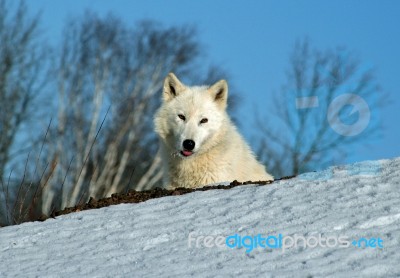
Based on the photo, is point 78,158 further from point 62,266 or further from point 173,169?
point 62,266

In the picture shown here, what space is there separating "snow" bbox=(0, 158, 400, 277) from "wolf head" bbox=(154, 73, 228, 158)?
52.1 inches

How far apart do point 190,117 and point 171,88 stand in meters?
0.67

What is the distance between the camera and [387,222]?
5.38 m

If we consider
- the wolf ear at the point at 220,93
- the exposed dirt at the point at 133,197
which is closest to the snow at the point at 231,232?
the exposed dirt at the point at 133,197

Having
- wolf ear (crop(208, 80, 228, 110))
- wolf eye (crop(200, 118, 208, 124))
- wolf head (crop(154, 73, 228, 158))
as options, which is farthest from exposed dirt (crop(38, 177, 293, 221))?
wolf ear (crop(208, 80, 228, 110))

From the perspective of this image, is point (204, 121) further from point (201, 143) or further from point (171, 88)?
point (171, 88)

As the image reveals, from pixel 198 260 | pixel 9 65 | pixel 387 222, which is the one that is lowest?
pixel 9 65

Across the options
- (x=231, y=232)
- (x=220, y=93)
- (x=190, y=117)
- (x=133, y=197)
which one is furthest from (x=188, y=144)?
(x=231, y=232)

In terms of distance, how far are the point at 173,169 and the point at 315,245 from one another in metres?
3.83

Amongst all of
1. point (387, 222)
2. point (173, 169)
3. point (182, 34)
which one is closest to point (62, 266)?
point (387, 222)

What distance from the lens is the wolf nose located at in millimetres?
8320

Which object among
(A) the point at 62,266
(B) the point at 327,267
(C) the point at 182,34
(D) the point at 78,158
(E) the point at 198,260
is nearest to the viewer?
(B) the point at 327,267

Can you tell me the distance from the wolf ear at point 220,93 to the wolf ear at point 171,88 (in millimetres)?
386

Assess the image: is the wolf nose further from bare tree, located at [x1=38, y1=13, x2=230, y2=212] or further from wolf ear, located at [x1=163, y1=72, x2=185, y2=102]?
bare tree, located at [x1=38, y1=13, x2=230, y2=212]
